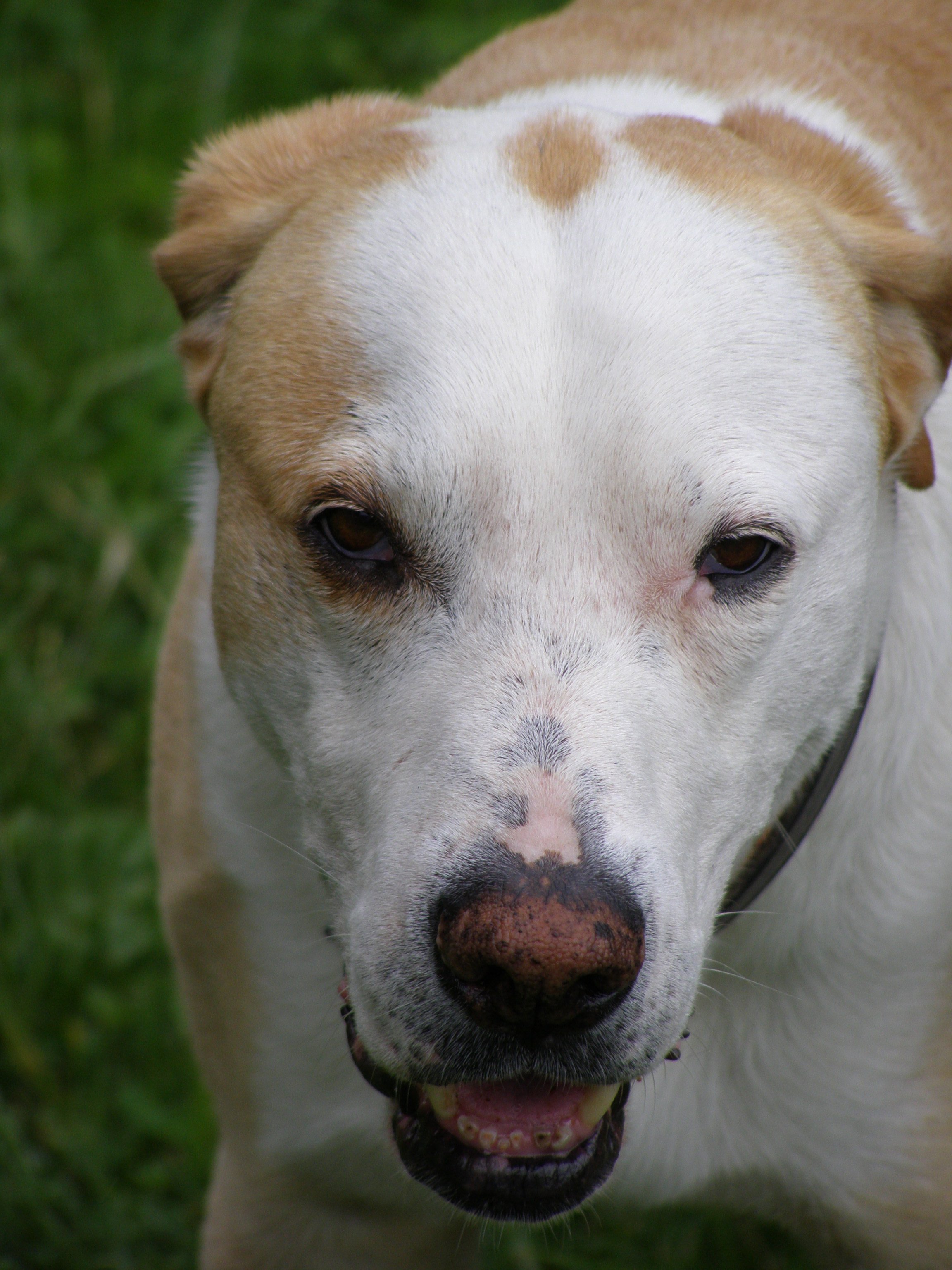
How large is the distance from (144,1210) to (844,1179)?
5.71 feet

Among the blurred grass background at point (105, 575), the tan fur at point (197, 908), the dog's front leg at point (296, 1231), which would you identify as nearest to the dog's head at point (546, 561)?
the tan fur at point (197, 908)

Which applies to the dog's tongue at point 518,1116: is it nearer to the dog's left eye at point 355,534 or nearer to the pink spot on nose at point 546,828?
the pink spot on nose at point 546,828

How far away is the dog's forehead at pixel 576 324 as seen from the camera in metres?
2.11

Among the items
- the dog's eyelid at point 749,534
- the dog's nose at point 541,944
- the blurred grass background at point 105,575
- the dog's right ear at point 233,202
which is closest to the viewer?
the dog's nose at point 541,944

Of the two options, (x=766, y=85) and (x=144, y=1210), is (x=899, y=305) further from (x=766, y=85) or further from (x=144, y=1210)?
(x=144, y=1210)

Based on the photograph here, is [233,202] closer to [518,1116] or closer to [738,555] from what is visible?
[738,555]

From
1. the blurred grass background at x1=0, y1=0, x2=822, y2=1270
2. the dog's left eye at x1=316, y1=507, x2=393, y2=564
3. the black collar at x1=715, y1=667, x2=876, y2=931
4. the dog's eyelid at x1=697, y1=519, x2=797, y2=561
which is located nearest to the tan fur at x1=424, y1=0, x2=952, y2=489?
the dog's eyelid at x1=697, y1=519, x2=797, y2=561

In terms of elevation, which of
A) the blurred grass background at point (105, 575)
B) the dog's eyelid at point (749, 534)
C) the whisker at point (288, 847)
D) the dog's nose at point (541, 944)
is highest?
the dog's eyelid at point (749, 534)

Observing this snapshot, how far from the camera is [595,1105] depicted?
2262 mm

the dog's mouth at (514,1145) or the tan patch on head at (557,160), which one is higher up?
the tan patch on head at (557,160)

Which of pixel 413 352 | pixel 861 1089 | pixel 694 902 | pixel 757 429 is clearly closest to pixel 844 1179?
pixel 861 1089

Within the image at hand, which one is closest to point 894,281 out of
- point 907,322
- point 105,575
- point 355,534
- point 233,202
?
point 907,322

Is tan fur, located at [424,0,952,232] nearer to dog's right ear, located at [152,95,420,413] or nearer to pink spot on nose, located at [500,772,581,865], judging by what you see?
dog's right ear, located at [152,95,420,413]

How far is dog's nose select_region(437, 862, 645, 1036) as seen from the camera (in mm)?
1881
